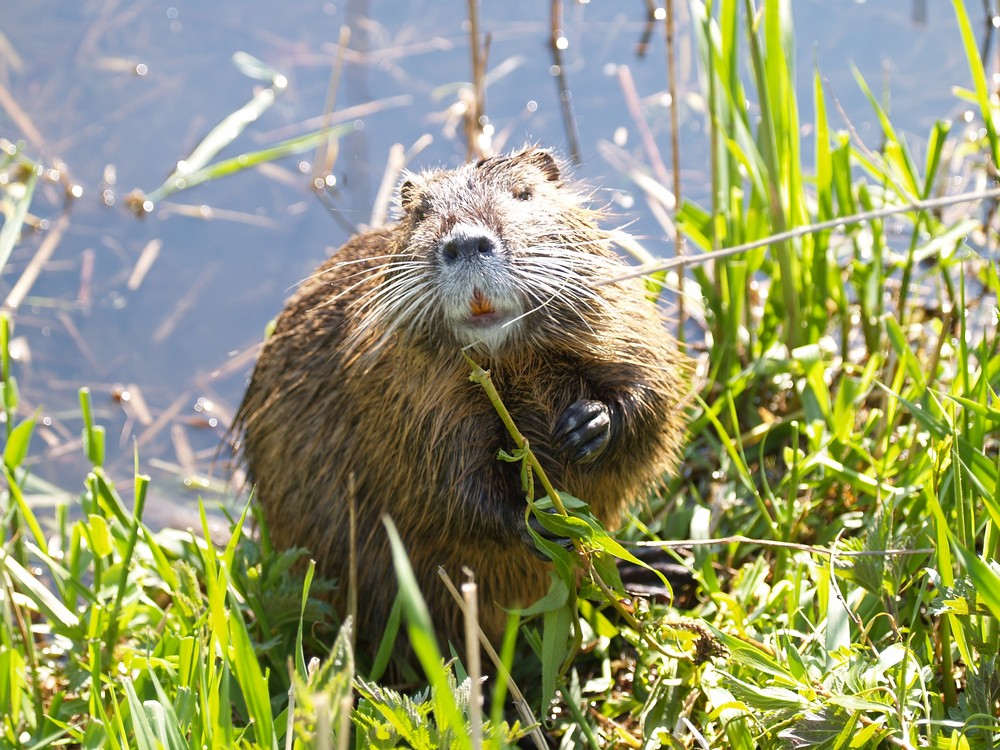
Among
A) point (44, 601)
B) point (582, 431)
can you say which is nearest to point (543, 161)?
point (582, 431)

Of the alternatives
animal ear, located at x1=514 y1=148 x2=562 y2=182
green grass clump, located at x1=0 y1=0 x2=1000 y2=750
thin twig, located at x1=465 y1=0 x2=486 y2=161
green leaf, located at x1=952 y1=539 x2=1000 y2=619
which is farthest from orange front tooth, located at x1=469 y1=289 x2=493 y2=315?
thin twig, located at x1=465 y1=0 x2=486 y2=161

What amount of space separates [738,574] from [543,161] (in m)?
1.16

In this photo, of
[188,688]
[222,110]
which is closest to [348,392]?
[188,688]

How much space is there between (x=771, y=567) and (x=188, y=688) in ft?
4.78

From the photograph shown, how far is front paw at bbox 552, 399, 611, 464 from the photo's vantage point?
2396mm

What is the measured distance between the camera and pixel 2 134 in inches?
192

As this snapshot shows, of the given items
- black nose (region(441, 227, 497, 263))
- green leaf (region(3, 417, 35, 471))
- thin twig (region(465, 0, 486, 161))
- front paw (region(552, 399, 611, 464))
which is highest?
thin twig (region(465, 0, 486, 161))

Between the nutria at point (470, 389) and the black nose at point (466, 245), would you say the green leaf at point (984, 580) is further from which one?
the black nose at point (466, 245)

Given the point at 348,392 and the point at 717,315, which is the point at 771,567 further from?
the point at 348,392

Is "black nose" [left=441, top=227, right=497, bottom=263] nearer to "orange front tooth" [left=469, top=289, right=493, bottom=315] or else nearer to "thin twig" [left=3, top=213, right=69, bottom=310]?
"orange front tooth" [left=469, top=289, right=493, bottom=315]

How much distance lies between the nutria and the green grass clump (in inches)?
5.6

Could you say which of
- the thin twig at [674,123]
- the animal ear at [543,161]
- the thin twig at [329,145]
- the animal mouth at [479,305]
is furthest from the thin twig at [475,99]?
the animal mouth at [479,305]

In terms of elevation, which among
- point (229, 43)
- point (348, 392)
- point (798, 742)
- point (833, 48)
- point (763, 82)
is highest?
point (229, 43)

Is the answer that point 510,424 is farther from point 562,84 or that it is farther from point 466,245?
point 562,84
